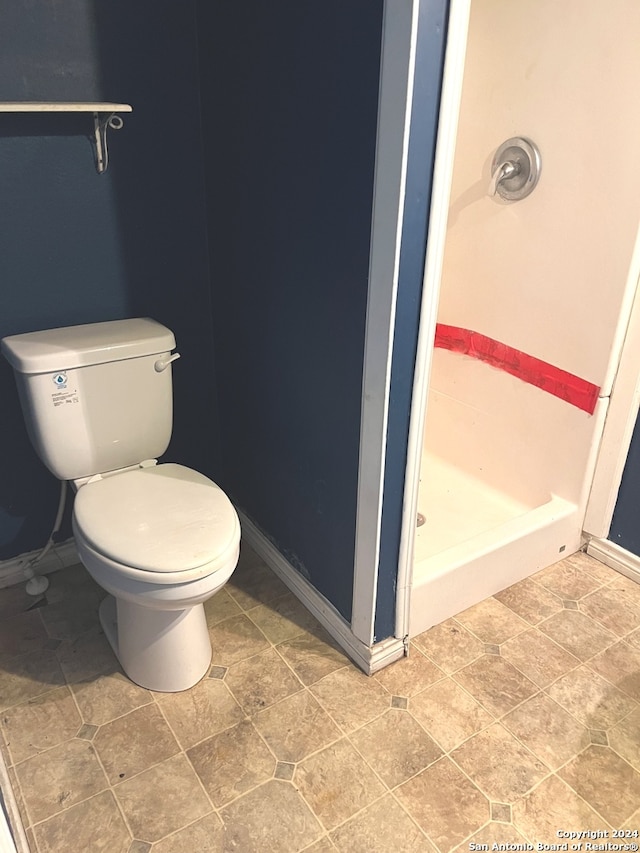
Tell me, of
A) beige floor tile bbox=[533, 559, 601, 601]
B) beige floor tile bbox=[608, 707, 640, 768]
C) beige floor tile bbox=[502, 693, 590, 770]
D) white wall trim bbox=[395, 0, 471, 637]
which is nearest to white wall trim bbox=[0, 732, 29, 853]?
white wall trim bbox=[395, 0, 471, 637]

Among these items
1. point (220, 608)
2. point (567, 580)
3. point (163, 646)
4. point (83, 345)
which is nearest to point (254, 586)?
point (220, 608)

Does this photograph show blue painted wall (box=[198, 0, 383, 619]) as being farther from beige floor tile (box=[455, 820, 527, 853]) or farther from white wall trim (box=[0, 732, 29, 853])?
white wall trim (box=[0, 732, 29, 853])

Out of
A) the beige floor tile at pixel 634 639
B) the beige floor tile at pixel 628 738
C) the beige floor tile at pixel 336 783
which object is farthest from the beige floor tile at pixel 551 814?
the beige floor tile at pixel 634 639

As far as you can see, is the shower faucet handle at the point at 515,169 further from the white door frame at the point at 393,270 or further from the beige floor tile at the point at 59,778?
the beige floor tile at the point at 59,778

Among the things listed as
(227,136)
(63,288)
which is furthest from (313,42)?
(63,288)

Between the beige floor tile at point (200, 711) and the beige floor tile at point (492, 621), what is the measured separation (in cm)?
69

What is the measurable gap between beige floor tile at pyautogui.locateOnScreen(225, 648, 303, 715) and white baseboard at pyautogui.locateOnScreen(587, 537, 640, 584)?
3.57ft

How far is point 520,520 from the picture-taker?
6.61 feet

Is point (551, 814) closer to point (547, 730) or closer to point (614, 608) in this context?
point (547, 730)

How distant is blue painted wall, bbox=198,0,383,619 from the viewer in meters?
1.33

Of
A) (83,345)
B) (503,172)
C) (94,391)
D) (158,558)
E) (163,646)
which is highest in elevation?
(503,172)

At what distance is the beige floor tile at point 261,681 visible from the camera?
1615 mm

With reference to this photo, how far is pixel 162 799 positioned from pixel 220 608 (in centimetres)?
59

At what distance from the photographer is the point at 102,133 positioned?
1.69m
